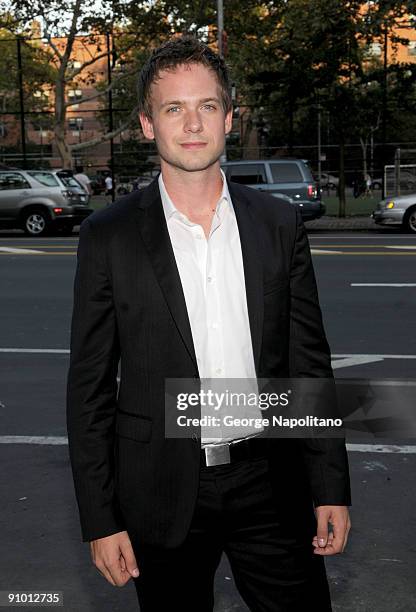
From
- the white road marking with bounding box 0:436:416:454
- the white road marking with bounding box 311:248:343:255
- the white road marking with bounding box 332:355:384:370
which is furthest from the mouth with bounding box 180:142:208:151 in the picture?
the white road marking with bounding box 311:248:343:255

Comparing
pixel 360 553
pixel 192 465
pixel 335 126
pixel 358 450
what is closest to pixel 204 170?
pixel 192 465

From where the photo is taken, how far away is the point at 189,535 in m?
2.08

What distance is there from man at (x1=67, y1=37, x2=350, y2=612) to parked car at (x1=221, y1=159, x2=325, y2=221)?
17.8 meters

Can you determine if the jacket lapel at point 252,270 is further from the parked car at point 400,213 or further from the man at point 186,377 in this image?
the parked car at point 400,213

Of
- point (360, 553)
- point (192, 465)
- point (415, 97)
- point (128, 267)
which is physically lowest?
point (360, 553)

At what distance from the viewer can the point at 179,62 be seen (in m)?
2.13

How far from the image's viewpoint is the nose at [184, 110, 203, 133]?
213 centimetres

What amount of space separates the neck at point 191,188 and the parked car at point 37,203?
18.1 metres

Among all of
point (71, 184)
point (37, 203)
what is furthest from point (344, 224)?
point (37, 203)

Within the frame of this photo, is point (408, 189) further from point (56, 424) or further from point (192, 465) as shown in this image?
point (192, 465)

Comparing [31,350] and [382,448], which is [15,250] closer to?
[31,350]

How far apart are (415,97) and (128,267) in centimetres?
2401

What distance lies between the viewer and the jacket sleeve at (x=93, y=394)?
2.09 metres

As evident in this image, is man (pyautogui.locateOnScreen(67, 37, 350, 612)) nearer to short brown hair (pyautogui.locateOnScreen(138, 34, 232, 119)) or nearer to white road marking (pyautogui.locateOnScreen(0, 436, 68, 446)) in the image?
short brown hair (pyautogui.locateOnScreen(138, 34, 232, 119))
